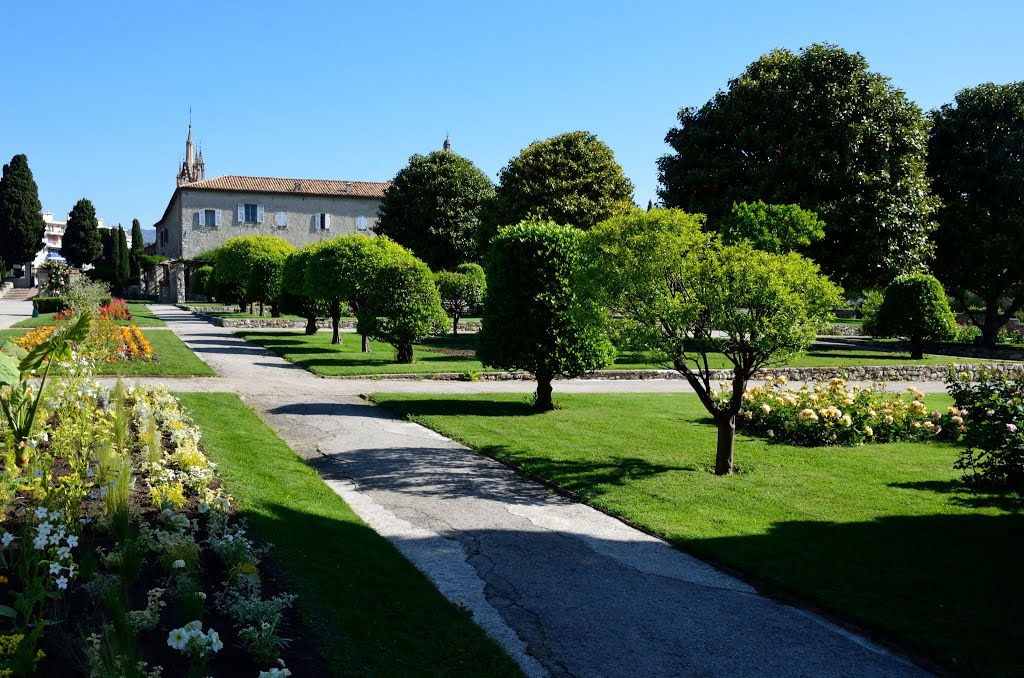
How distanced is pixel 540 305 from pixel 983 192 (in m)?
28.9

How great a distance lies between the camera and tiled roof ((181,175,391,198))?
6341cm

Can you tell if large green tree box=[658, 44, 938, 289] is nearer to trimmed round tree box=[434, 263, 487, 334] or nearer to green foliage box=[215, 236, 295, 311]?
trimmed round tree box=[434, 263, 487, 334]

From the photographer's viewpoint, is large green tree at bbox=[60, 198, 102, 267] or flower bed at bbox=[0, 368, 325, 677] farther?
large green tree at bbox=[60, 198, 102, 267]

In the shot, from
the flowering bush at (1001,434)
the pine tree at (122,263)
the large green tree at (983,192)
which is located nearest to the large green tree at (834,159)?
the large green tree at (983,192)

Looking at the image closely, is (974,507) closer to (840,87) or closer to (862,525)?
(862,525)

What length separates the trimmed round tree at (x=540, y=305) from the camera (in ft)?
44.6

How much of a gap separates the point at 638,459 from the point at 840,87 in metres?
24.5

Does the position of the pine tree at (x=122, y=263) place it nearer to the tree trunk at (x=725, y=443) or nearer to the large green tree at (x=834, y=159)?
the large green tree at (x=834, y=159)

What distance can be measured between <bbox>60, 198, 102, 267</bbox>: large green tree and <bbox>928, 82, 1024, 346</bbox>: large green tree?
80841mm

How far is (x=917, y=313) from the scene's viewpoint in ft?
83.5

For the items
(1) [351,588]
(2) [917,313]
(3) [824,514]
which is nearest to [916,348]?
(2) [917,313]

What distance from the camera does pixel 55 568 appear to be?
4137 mm

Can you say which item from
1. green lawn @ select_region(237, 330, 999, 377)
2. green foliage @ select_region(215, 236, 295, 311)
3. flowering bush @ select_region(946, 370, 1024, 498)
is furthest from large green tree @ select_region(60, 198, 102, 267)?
flowering bush @ select_region(946, 370, 1024, 498)

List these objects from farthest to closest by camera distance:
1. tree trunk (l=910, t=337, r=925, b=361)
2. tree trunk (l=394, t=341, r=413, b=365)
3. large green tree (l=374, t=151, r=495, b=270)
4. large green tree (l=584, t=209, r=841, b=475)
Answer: large green tree (l=374, t=151, r=495, b=270) < tree trunk (l=910, t=337, r=925, b=361) < tree trunk (l=394, t=341, r=413, b=365) < large green tree (l=584, t=209, r=841, b=475)
